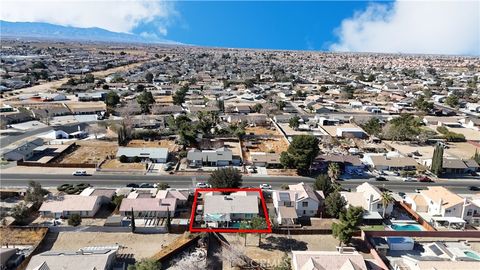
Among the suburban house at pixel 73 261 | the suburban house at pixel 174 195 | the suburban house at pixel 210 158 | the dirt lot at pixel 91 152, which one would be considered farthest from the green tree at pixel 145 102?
the suburban house at pixel 73 261

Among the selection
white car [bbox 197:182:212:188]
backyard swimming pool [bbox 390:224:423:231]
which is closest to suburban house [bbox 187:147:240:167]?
white car [bbox 197:182:212:188]

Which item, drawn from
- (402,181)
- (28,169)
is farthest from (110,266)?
(402,181)

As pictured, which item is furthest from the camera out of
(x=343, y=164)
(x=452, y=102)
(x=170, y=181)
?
(x=452, y=102)

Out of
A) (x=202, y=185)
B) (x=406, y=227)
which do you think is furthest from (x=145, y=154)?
(x=406, y=227)

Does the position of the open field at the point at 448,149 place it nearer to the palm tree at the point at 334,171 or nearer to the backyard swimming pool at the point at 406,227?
the palm tree at the point at 334,171

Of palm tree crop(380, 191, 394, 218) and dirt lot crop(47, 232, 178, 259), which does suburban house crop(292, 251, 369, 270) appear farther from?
dirt lot crop(47, 232, 178, 259)

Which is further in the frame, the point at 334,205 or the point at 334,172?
the point at 334,172

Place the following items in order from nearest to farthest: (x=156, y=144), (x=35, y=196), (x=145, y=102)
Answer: (x=35, y=196), (x=156, y=144), (x=145, y=102)

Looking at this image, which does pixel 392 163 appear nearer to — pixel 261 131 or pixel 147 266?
pixel 261 131
